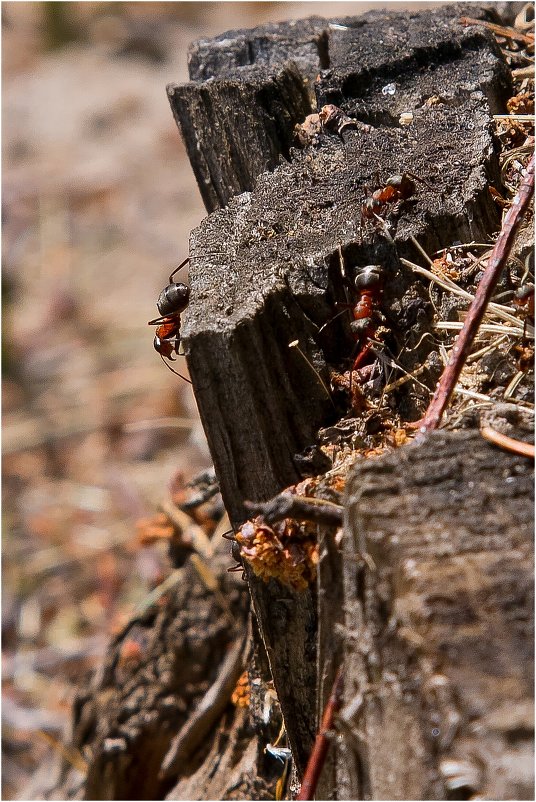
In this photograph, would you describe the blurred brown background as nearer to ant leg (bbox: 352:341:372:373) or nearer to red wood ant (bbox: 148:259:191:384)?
red wood ant (bbox: 148:259:191:384)

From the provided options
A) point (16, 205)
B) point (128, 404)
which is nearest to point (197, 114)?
point (128, 404)

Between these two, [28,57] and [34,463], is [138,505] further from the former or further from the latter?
[28,57]

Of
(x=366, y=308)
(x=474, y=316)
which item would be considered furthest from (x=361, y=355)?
(x=474, y=316)

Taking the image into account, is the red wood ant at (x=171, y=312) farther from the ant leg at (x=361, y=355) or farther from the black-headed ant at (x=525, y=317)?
the black-headed ant at (x=525, y=317)

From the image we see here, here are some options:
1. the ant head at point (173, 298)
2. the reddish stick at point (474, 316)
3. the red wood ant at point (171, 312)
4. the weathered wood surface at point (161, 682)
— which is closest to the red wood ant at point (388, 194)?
the reddish stick at point (474, 316)

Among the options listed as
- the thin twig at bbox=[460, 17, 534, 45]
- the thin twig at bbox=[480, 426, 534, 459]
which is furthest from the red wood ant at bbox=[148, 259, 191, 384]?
the thin twig at bbox=[460, 17, 534, 45]

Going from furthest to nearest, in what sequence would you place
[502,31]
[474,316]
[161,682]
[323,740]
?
1. [161,682]
2. [502,31]
3. [474,316]
4. [323,740]

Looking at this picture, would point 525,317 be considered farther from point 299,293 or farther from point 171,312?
point 171,312
